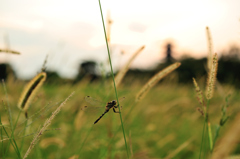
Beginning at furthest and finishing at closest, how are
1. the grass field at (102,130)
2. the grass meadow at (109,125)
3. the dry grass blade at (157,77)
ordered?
the grass field at (102,130) < the dry grass blade at (157,77) < the grass meadow at (109,125)

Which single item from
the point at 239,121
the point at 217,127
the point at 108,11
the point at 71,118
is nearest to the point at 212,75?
the point at 239,121

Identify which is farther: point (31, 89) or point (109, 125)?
point (109, 125)

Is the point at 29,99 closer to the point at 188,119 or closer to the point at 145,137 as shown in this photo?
the point at 145,137

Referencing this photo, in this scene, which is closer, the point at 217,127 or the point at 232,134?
the point at 232,134

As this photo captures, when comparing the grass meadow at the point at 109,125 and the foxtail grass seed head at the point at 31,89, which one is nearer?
the grass meadow at the point at 109,125

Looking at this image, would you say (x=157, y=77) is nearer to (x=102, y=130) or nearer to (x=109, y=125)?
(x=109, y=125)

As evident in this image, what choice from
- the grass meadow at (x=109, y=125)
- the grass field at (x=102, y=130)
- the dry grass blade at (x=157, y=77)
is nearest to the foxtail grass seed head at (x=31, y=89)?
the grass meadow at (x=109, y=125)

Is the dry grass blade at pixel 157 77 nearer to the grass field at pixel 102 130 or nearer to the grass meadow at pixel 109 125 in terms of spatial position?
the grass meadow at pixel 109 125

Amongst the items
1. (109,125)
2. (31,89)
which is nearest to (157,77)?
(31,89)
